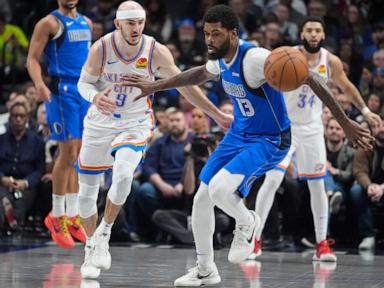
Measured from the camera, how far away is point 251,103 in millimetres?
6996

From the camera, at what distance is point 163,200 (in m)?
11.4

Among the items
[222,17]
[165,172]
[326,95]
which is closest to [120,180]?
[222,17]

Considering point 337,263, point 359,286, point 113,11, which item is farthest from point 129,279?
point 113,11

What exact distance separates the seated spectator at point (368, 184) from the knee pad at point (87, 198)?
3737 mm

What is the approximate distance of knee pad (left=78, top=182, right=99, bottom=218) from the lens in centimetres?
810

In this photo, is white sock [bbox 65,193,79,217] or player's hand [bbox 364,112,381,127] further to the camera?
white sock [bbox 65,193,79,217]

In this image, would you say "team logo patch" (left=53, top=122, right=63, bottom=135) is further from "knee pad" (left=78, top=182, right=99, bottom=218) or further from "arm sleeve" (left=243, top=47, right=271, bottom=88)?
"arm sleeve" (left=243, top=47, right=271, bottom=88)

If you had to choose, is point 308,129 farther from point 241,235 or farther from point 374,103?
point 241,235

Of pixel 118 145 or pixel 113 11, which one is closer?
pixel 118 145

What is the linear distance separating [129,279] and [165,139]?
13.3 ft

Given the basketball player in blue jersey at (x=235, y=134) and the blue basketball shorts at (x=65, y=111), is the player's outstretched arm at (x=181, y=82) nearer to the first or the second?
the basketball player in blue jersey at (x=235, y=134)

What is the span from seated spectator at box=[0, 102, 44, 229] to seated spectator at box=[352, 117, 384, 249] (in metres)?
3.85

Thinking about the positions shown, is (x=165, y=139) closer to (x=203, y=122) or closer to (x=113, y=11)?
(x=203, y=122)

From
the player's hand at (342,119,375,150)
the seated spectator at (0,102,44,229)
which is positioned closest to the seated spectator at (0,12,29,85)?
the seated spectator at (0,102,44,229)
